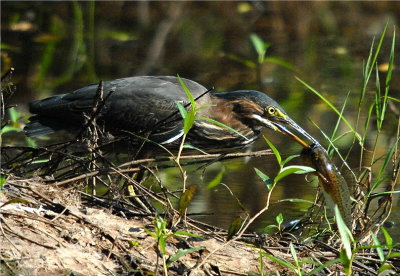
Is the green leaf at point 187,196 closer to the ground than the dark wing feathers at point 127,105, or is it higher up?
higher up

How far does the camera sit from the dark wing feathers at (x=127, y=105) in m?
6.21

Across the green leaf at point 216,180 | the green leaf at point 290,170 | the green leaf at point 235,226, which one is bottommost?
A: the green leaf at point 216,180

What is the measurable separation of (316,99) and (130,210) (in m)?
4.62

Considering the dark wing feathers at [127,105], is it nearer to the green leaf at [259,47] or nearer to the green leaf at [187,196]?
the green leaf at [187,196]

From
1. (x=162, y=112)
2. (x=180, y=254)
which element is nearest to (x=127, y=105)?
(x=162, y=112)

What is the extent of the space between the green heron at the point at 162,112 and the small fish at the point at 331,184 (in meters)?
1.19

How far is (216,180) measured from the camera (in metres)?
6.79

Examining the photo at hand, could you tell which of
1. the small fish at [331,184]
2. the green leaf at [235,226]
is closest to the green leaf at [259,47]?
the small fish at [331,184]

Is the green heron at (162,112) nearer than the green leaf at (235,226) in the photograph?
No

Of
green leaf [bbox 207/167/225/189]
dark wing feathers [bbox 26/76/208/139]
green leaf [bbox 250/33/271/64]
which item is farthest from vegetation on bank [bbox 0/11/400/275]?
green leaf [bbox 250/33/271/64]

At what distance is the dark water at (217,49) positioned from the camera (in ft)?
28.0

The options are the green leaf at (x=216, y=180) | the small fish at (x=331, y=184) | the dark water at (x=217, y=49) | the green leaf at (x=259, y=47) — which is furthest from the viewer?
the green leaf at (x=259, y=47)

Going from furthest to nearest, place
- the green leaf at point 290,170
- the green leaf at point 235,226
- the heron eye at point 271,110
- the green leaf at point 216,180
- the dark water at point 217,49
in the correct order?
the dark water at point 217,49 → the green leaf at point 216,180 → the heron eye at point 271,110 → the green leaf at point 235,226 → the green leaf at point 290,170

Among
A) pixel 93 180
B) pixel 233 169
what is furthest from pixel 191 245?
pixel 233 169
